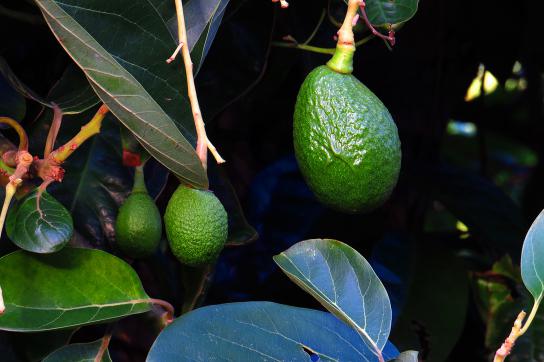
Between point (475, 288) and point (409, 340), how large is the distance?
304 millimetres

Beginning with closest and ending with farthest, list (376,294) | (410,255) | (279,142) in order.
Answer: (376,294)
(410,255)
(279,142)

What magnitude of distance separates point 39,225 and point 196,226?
0.17 m

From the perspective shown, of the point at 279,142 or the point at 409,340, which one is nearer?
the point at 409,340

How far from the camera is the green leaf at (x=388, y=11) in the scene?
96 centimetres

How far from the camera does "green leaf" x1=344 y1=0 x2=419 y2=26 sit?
3.16 feet

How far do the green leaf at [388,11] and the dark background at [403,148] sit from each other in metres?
0.13

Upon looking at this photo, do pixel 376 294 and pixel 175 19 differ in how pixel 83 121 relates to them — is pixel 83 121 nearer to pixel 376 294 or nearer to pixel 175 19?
pixel 175 19

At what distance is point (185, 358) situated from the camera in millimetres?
781

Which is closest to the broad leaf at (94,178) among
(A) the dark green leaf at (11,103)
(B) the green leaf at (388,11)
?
(A) the dark green leaf at (11,103)

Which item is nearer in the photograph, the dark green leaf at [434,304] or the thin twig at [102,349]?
the thin twig at [102,349]

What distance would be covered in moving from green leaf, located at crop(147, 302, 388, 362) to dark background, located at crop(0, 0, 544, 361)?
1.17ft

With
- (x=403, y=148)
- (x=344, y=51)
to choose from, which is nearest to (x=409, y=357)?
(x=344, y=51)

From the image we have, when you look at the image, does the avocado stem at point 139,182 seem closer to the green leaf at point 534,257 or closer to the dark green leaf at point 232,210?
the dark green leaf at point 232,210

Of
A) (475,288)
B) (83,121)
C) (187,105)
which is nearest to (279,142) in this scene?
(475,288)
